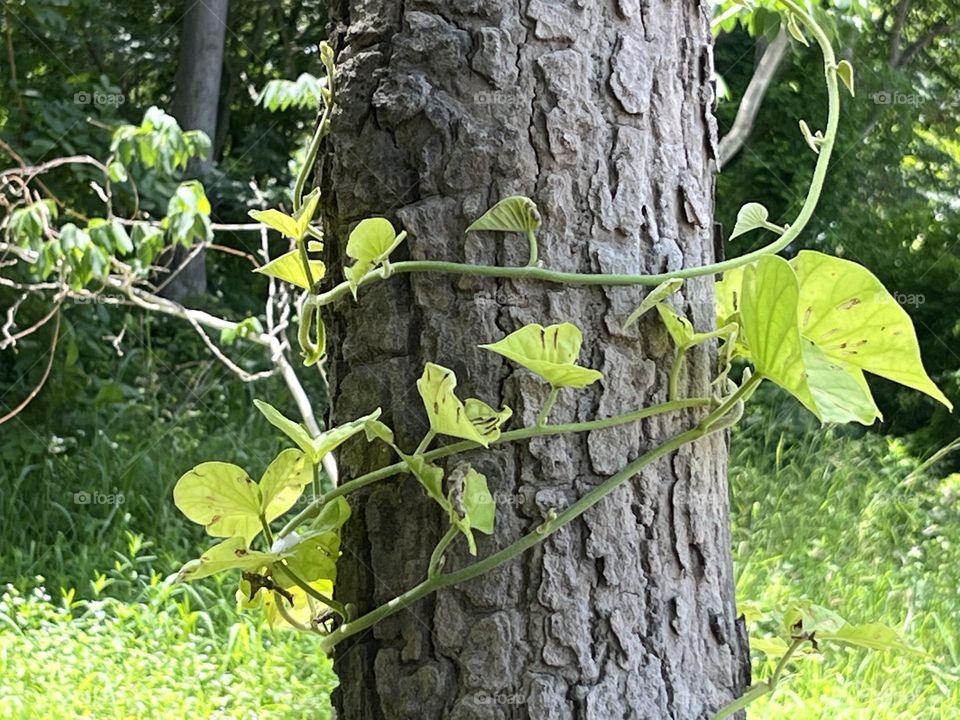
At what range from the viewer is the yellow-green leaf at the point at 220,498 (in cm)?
71

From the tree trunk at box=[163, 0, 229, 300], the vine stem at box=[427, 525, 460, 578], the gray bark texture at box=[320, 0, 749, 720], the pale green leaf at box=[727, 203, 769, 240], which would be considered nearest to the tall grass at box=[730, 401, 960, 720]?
the pale green leaf at box=[727, 203, 769, 240]

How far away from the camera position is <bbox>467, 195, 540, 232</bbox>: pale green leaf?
65 centimetres

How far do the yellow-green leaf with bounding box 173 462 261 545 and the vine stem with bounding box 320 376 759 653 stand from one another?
0.36ft

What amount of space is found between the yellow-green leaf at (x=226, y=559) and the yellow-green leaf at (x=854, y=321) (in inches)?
15.3

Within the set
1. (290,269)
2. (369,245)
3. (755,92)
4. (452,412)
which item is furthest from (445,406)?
(755,92)

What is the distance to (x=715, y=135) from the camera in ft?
2.49

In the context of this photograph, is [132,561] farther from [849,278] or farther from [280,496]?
[849,278]

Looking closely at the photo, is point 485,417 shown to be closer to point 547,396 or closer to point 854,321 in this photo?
point 547,396

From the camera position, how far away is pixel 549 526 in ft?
2.11

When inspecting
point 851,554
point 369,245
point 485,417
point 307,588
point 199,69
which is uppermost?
point 199,69

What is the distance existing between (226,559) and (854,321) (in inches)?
17.0

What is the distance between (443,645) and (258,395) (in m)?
3.74

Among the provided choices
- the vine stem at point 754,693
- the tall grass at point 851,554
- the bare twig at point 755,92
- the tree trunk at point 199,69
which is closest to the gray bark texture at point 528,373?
the vine stem at point 754,693

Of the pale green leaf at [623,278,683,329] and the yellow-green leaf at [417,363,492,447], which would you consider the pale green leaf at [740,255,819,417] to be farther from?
the yellow-green leaf at [417,363,492,447]
